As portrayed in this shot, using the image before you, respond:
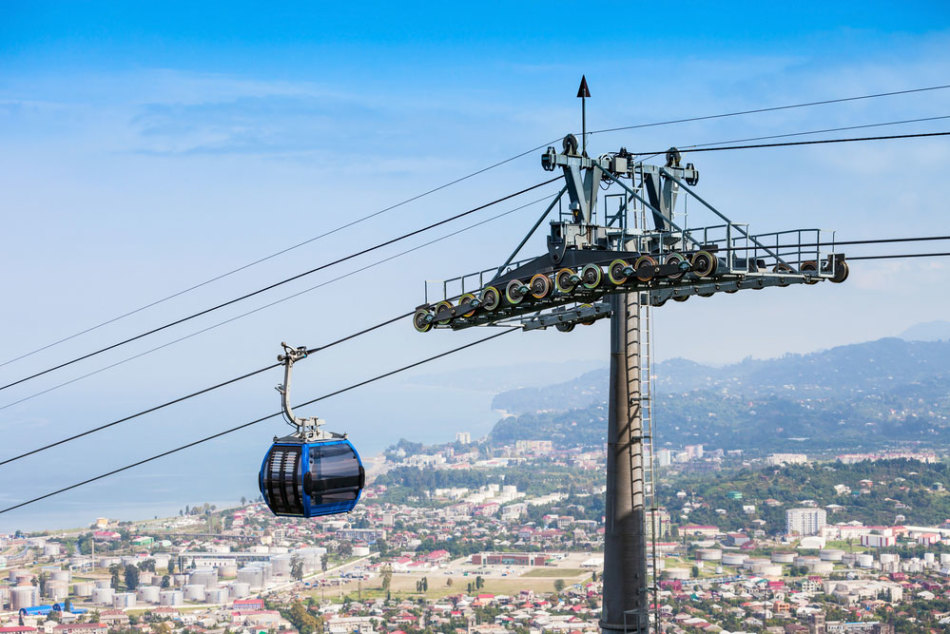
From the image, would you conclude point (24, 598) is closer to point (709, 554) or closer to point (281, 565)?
point (281, 565)

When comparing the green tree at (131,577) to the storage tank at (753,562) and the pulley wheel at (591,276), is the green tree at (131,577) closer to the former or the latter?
the storage tank at (753,562)

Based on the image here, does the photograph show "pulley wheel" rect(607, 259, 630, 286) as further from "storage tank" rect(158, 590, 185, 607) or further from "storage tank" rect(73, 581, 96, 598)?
"storage tank" rect(73, 581, 96, 598)

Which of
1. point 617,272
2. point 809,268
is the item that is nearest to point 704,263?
point 617,272

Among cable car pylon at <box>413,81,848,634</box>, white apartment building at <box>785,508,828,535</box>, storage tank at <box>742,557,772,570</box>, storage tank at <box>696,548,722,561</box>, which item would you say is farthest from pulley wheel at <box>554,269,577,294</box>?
white apartment building at <box>785,508,828,535</box>

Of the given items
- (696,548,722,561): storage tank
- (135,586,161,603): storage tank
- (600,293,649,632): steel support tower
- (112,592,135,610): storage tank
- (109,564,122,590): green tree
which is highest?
(600,293,649,632): steel support tower

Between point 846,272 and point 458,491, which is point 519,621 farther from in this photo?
point 458,491

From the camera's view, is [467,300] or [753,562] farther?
[753,562]

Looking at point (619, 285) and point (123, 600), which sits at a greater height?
point (619, 285)

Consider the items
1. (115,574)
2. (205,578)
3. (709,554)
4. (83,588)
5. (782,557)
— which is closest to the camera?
(83,588)
